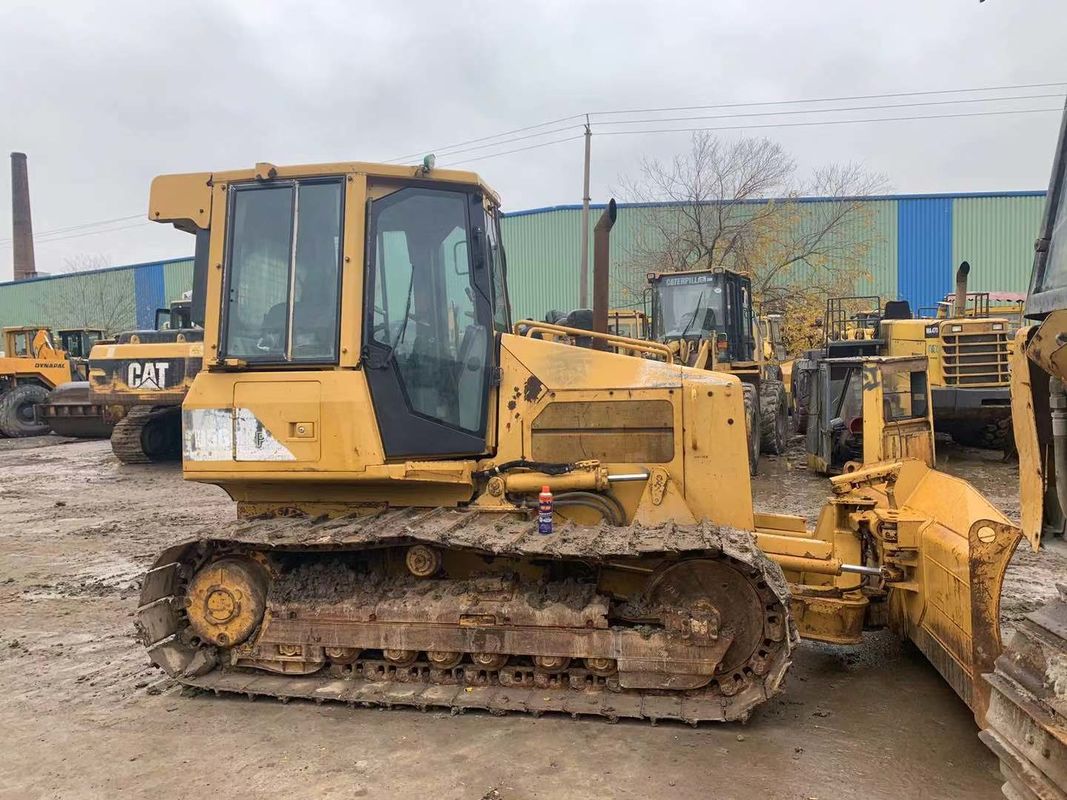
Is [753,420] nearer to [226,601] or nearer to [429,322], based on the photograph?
[429,322]

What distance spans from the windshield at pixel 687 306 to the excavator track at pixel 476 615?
358 inches

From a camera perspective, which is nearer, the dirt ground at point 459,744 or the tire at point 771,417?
the dirt ground at point 459,744

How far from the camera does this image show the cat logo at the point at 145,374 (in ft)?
42.4

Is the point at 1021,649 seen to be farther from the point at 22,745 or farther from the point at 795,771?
the point at 22,745

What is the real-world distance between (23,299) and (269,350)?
5308 cm

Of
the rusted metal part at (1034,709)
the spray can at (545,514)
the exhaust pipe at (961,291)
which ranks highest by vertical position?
the exhaust pipe at (961,291)

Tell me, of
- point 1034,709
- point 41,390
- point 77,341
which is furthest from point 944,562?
point 77,341

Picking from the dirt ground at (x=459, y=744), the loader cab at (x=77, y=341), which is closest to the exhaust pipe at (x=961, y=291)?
the dirt ground at (x=459, y=744)

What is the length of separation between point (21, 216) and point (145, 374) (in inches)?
1595

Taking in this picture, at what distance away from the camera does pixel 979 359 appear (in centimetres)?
1257

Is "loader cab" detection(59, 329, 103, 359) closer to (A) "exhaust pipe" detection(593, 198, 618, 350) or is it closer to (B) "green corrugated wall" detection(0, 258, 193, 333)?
(B) "green corrugated wall" detection(0, 258, 193, 333)

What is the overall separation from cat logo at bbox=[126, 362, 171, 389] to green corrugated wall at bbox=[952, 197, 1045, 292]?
2859 centimetres

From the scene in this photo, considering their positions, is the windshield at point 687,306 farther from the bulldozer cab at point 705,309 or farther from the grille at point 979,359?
the grille at point 979,359

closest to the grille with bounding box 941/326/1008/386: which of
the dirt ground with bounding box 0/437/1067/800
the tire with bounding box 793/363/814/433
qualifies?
the tire with bounding box 793/363/814/433
